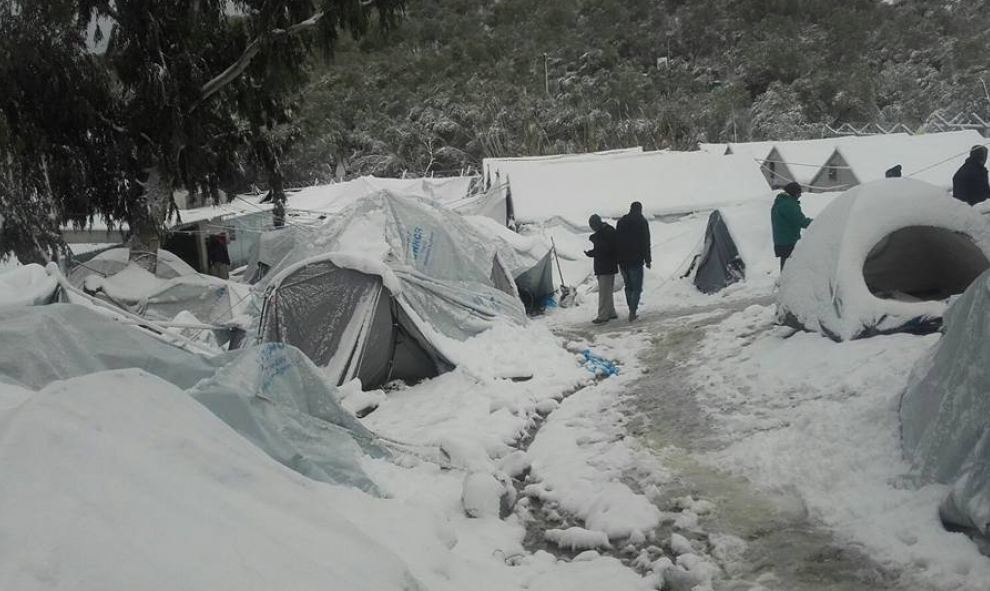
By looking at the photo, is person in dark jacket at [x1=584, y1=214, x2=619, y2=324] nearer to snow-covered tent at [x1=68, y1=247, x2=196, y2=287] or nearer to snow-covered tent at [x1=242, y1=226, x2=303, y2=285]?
snow-covered tent at [x1=242, y1=226, x2=303, y2=285]

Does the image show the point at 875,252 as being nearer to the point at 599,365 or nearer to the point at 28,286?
the point at 599,365

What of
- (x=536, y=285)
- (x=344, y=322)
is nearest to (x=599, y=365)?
(x=344, y=322)

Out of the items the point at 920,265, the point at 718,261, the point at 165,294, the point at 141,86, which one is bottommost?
the point at 718,261

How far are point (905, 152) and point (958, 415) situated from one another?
23.7 meters

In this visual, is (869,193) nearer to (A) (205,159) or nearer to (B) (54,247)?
(A) (205,159)

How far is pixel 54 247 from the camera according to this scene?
52.7ft

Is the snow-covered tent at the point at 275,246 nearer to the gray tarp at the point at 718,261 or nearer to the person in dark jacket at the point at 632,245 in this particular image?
the person in dark jacket at the point at 632,245

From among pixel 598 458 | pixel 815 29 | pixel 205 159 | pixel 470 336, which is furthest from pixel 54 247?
pixel 815 29

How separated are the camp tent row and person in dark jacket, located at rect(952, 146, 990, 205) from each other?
39.6ft

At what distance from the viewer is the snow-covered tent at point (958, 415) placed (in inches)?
142

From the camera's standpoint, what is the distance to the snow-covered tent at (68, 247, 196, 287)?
53.4 ft

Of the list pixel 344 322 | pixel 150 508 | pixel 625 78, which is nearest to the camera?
pixel 150 508

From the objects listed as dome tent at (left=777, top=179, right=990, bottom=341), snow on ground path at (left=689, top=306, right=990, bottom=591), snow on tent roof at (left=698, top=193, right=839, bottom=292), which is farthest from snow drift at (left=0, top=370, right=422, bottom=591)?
snow on tent roof at (left=698, top=193, right=839, bottom=292)

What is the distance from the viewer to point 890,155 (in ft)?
81.5
